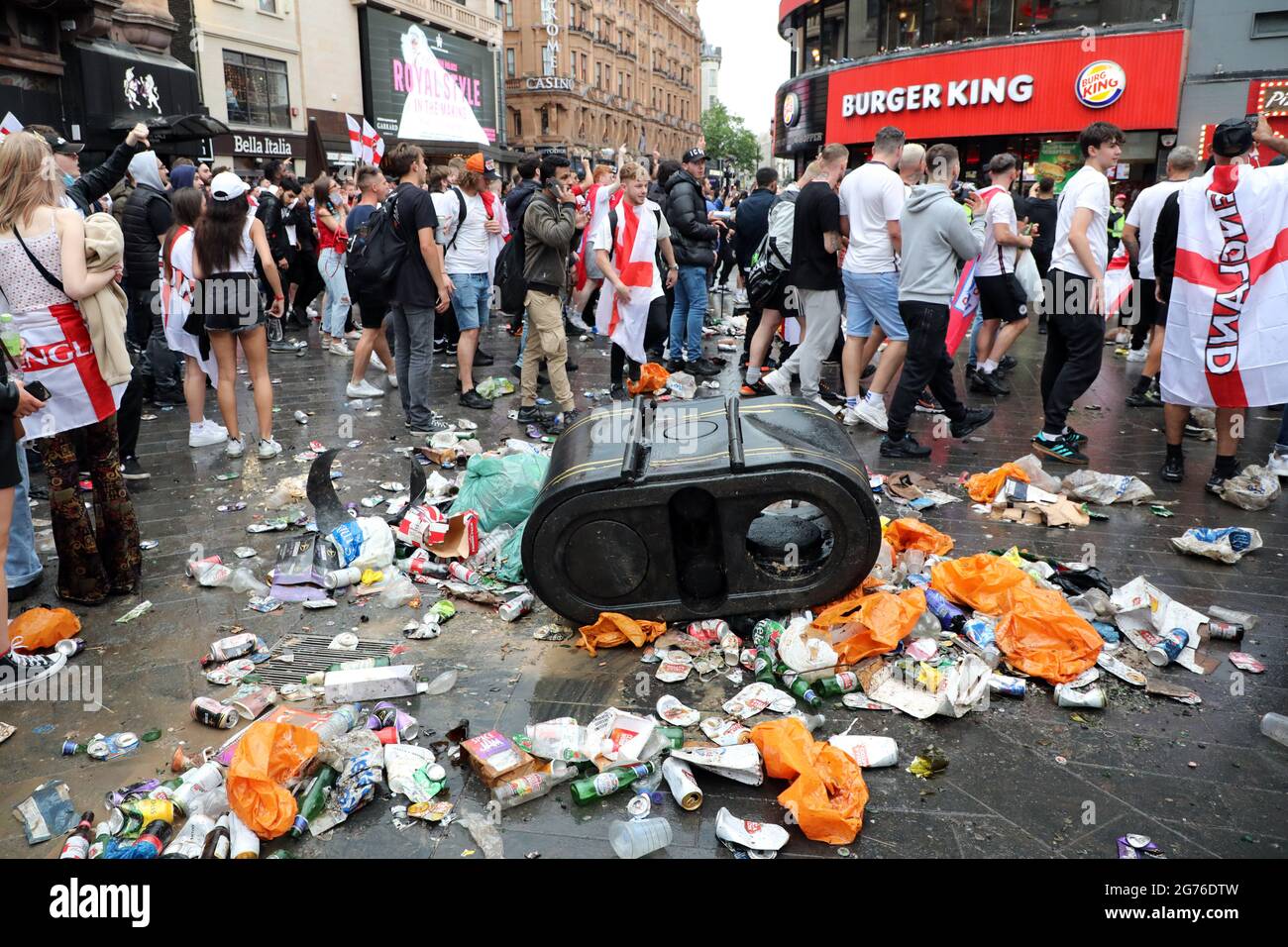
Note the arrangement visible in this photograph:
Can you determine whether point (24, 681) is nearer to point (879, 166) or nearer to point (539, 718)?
point (539, 718)

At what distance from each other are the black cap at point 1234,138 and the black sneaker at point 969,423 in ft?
7.31

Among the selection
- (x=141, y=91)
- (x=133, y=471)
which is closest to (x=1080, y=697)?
(x=133, y=471)

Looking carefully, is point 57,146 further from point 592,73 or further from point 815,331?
point 592,73

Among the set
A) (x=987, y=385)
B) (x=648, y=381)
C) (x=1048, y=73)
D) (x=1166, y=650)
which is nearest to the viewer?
(x=1166, y=650)

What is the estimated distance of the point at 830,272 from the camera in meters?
7.11

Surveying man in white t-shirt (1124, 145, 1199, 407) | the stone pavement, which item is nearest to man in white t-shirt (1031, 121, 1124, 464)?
the stone pavement

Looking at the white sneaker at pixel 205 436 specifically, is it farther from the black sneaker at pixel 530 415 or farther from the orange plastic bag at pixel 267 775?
the orange plastic bag at pixel 267 775

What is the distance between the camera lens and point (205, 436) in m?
6.52

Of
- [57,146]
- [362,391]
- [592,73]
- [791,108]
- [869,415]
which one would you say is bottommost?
[869,415]

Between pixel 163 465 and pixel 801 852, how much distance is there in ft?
17.4

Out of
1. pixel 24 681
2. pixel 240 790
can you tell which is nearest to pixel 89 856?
pixel 240 790

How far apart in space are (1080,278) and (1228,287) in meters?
0.84

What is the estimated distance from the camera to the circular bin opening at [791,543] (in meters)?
3.84

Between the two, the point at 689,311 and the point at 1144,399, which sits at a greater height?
the point at 689,311
